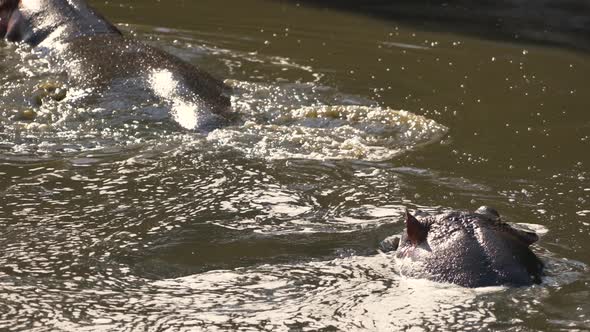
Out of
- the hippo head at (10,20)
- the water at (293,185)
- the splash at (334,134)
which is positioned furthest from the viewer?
the hippo head at (10,20)

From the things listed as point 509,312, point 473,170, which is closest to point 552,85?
point 473,170

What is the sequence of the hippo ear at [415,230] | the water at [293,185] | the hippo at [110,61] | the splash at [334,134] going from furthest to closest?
the hippo at [110,61]
the splash at [334,134]
the hippo ear at [415,230]
the water at [293,185]

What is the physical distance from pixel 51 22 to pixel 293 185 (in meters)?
2.96

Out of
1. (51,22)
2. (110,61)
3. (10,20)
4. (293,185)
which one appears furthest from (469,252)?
(10,20)

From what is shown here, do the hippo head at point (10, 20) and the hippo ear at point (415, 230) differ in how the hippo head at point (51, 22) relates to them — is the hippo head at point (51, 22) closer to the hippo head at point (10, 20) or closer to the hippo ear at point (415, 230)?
the hippo head at point (10, 20)

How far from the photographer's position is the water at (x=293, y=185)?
4.18m

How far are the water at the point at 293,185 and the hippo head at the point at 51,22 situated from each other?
8.1 inches

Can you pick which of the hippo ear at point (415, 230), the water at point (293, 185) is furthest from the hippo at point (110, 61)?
the hippo ear at point (415, 230)

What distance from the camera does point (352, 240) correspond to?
4.80m

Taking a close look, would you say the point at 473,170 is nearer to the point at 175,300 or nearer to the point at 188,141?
the point at 188,141

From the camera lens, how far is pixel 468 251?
4.26m

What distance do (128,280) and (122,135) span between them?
70.5 inches

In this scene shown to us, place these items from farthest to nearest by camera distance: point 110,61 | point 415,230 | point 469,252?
point 110,61
point 415,230
point 469,252

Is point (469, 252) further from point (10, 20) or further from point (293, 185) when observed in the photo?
point (10, 20)
